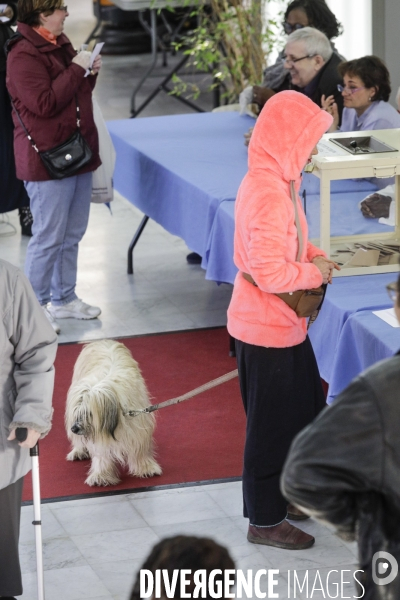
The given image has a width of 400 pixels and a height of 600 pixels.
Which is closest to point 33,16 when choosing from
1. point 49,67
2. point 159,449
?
point 49,67

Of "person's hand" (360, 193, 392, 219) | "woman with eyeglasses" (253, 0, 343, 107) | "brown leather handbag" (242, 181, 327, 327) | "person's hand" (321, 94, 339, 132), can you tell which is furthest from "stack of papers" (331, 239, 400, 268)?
"woman with eyeglasses" (253, 0, 343, 107)

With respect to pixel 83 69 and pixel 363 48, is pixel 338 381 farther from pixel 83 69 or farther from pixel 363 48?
pixel 363 48

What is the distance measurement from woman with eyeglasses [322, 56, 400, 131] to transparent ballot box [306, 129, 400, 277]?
0.61m

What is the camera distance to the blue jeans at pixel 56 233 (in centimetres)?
521

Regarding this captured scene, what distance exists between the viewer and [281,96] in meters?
3.02

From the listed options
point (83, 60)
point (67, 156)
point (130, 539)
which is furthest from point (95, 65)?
point (130, 539)

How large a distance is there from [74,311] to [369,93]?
2.03 metres

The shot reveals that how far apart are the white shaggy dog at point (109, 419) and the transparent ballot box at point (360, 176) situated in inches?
36.0

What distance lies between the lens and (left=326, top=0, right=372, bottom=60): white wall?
25.1ft

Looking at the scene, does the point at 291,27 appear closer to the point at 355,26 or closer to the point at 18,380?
the point at 355,26

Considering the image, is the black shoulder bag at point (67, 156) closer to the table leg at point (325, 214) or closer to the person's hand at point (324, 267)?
the table leg at point (325, 214)

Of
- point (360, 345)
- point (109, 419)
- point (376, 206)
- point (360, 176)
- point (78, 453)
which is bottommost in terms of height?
point (78, 453)

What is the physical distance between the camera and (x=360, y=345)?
11.2ft

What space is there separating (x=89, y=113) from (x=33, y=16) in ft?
1.86
